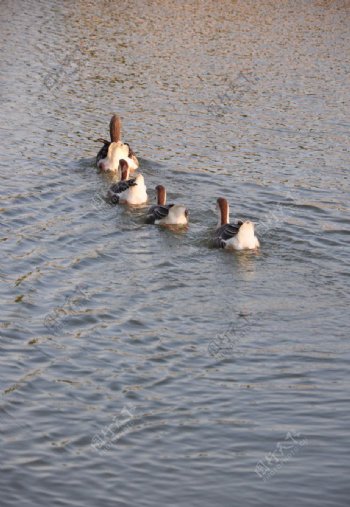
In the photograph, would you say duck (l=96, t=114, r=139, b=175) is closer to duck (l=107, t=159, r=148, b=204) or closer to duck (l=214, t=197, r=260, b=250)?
duck (l=107, t=159, r=148, b=204)

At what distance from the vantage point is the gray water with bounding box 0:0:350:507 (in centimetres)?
1205

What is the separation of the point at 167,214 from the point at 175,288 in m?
3.52

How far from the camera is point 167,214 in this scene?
20.8m

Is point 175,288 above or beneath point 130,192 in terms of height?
beneath

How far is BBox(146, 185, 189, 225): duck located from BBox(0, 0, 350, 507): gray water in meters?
0.27

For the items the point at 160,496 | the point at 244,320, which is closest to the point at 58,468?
the point at 160,496

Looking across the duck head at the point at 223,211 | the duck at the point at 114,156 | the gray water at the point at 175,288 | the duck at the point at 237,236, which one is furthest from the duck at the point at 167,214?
the duck at the point at 114,156

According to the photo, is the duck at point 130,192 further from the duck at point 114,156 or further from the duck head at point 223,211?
the duck head at point 223,211

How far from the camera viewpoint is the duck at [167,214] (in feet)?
67.5

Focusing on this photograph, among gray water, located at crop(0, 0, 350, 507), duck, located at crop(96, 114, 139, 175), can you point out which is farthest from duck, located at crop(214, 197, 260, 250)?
duck, located at crop(96, 114, 139, 175)

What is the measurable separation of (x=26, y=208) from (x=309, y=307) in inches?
278

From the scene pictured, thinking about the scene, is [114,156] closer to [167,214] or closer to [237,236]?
[167,214]

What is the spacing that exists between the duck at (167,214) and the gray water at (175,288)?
10.7 inches

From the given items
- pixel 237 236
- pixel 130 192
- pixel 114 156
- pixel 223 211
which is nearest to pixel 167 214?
pixel 223 211
